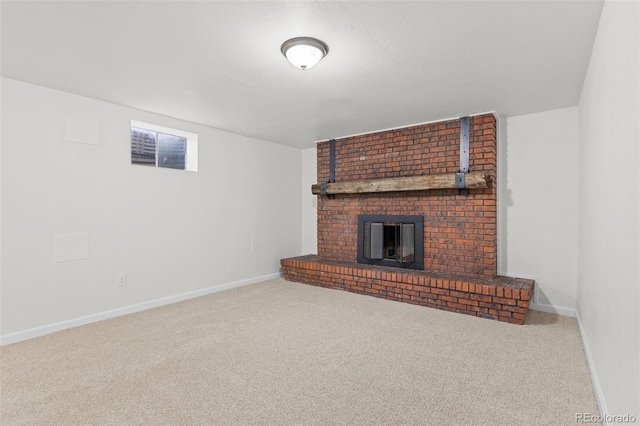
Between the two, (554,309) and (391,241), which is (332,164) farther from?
(554,309)

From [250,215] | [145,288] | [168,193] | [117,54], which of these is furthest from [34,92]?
[250,215]

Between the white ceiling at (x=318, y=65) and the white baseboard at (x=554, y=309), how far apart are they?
224 centimetres

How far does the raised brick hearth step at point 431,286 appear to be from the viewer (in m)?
3.35

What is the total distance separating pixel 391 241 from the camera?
→ 4.73 metres

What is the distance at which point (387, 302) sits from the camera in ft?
13.5

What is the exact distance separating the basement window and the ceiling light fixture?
2.52m

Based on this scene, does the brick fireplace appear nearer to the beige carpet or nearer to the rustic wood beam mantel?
the rustic wood beam mantel

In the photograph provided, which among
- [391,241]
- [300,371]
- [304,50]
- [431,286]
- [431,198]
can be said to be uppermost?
[304,50]

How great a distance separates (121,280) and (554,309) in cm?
490

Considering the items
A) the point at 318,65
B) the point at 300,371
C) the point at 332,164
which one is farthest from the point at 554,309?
the point at 318,65

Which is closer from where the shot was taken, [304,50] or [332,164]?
[304,50]

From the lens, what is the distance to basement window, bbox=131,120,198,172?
4.00 m

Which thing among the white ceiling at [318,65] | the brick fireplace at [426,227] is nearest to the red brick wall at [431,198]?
the brick fireplace at [426,227]

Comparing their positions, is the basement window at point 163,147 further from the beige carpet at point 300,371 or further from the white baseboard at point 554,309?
the white baseboard at point 554,309
